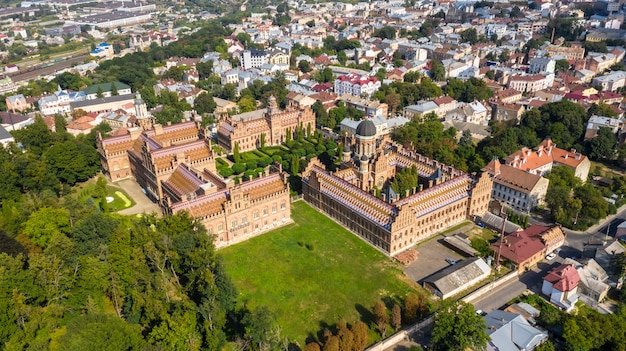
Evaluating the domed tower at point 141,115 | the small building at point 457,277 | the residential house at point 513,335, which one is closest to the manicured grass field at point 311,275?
the small building at point 457,277

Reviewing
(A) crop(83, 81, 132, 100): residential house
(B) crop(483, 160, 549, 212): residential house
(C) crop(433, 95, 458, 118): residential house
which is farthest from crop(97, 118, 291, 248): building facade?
(C) crop(433, 95, 458, 118): residential house

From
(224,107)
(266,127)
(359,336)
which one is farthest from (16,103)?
(359,336)

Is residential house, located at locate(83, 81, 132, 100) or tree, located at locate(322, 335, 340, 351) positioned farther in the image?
residential house, located at locate(83, 81, 132, 100)

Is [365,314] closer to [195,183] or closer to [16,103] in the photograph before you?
A: [195,183]

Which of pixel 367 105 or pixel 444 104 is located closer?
pixel 444 104

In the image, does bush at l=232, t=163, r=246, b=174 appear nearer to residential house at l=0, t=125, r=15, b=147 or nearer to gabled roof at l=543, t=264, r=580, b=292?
residential house at l=0, t=125, r=15, b=147

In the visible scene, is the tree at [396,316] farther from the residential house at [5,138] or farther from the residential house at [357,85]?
the residential house at [357,85]

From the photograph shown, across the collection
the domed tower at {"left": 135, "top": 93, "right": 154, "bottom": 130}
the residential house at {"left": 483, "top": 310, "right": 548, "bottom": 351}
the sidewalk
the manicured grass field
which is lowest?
the sidewalk
